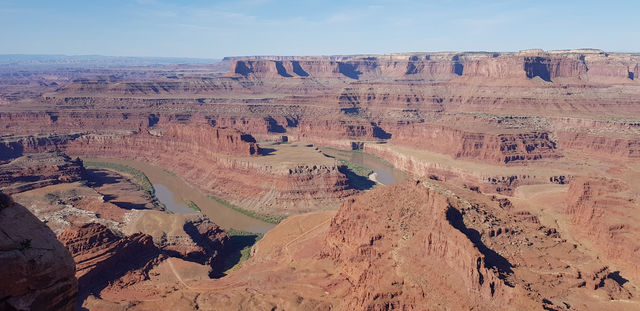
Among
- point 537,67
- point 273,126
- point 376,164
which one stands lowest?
point 376,164

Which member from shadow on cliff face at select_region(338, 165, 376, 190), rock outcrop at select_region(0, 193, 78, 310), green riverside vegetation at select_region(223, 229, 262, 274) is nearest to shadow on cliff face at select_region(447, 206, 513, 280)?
rock outcrop at select_region(0, 193, 78, 310)

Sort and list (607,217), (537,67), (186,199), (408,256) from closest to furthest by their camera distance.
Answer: (408,256) < (607,217) < (186,199) < (537,67)

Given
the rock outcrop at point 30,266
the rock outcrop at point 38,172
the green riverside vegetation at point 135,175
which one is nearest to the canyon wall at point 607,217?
the rock outcrop at point 30,266

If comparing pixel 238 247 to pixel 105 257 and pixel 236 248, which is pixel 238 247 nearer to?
pixel 236 248

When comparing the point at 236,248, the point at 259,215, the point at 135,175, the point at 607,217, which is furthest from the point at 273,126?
the point at 607,217

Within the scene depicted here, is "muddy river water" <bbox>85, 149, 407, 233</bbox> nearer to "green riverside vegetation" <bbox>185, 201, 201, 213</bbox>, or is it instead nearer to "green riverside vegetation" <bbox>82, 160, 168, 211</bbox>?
"green riverside vegetation" <bbox>185, 201, 201, 213</bbox>

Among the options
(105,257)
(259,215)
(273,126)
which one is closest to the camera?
(105,257)
